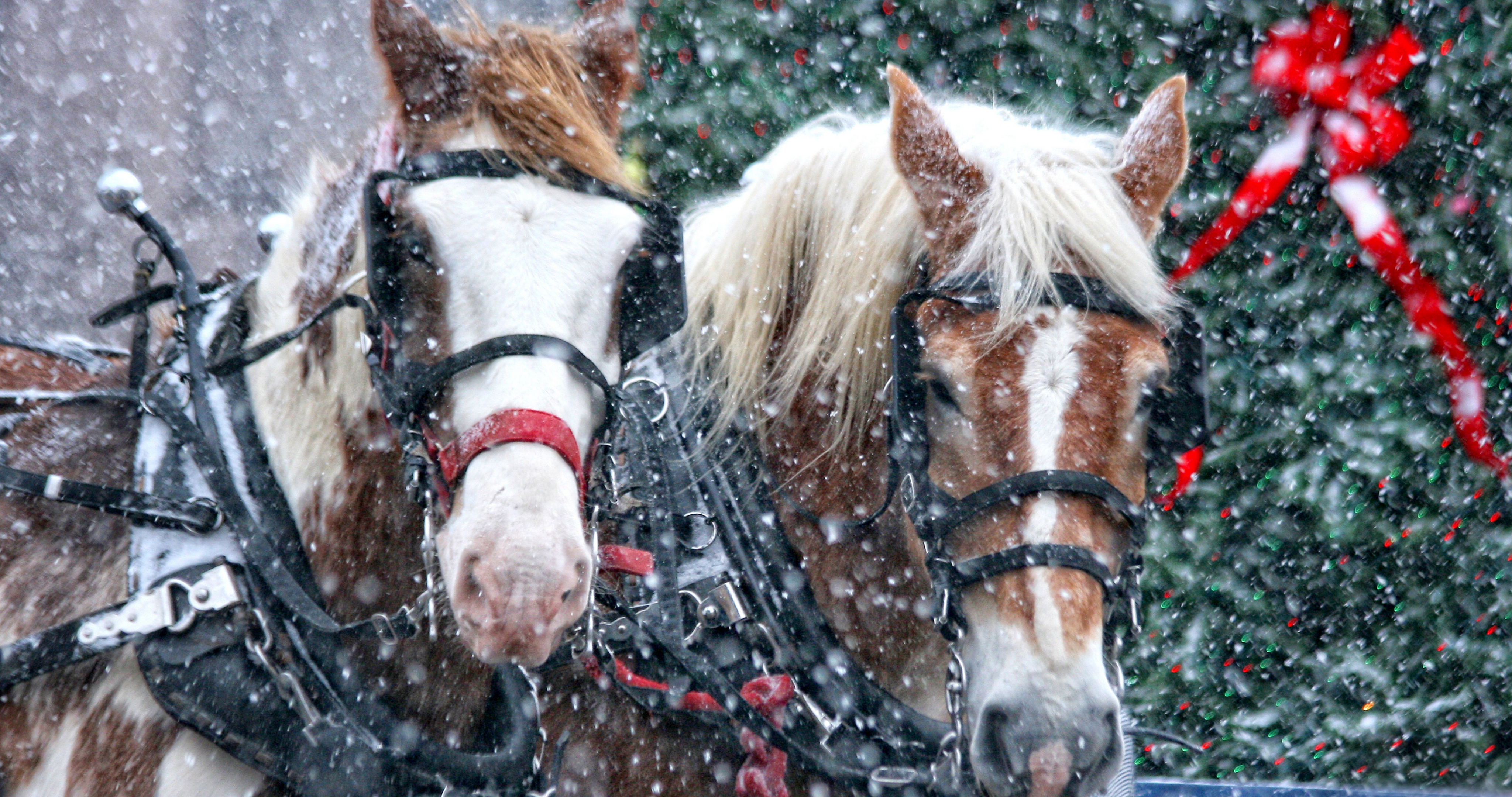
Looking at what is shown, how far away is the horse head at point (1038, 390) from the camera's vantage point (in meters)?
1.33

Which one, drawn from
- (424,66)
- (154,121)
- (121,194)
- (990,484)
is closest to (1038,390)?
(990,484)

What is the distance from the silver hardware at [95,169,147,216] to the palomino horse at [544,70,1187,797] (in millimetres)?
891

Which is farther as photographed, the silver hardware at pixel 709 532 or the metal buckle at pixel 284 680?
the silver hardware at pixel 709 532

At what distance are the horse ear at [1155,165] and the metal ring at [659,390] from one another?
819 mm

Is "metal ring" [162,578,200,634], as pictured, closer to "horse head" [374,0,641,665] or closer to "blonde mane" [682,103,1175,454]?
"horse head" [374,0,641,665]

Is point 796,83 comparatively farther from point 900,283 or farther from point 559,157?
point 559,157

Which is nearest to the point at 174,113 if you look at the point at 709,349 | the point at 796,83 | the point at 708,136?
the point at 708,136

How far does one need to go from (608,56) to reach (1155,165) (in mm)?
859

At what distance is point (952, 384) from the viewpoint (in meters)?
1.46

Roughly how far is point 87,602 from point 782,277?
3.69 ft

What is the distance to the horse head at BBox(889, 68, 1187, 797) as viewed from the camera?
133 centimetres

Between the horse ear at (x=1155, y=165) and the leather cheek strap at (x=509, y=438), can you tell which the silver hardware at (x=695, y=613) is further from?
the horse ear at (x=1155, y=165)

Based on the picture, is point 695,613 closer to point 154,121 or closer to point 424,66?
point 424,66

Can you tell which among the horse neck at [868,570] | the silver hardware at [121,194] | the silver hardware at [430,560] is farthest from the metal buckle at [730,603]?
the silver hardware at [121,194]
